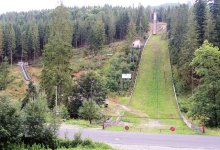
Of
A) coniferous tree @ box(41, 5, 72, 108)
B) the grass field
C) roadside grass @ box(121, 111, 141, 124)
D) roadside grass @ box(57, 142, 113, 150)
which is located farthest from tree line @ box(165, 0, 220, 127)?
roadside grass @ box(57, 142, 113, 150)

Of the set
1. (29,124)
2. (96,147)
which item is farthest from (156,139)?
(29,124)

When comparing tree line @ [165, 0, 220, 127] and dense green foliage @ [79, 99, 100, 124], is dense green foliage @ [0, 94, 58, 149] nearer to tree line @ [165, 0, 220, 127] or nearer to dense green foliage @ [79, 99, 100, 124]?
dense green foliage @ [79, 99, 100, 124]

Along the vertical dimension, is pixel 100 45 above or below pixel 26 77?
above

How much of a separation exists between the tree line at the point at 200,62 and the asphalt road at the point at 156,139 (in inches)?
427

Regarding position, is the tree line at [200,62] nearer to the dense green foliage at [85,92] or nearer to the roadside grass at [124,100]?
the roadside grass at [124,100]

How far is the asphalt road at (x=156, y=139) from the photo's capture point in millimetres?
26438

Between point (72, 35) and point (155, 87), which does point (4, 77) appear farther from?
point (72, 35)

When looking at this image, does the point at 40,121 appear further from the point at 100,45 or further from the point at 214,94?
the point at 100,45

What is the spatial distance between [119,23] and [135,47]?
99.3ft

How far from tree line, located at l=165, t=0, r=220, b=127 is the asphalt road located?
1084cm

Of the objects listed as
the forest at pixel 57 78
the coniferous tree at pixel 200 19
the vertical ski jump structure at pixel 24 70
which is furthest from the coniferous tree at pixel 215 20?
the vertical ski jump structure at pixel 24 70

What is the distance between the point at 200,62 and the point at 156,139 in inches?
665

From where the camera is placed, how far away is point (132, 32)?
100 metres

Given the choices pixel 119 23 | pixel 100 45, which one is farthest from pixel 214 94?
pixel 119 23
